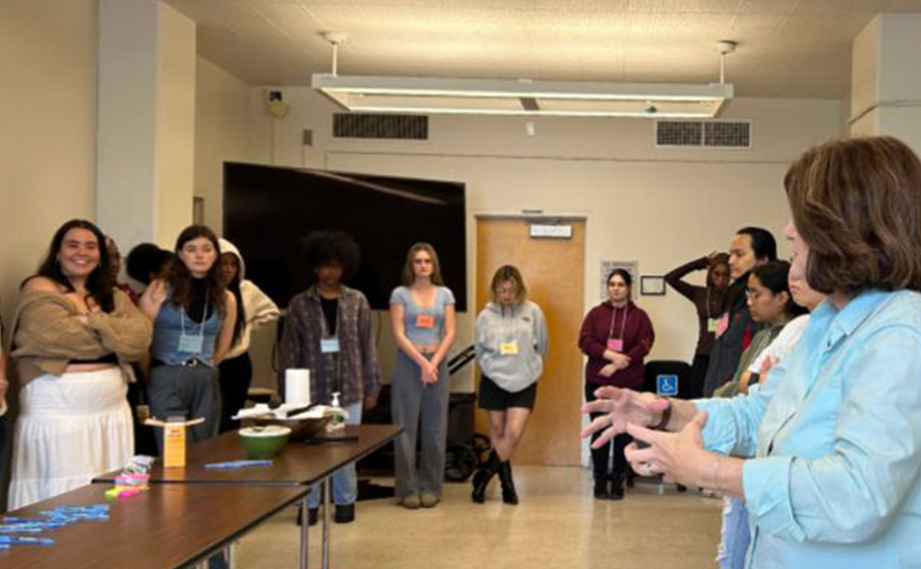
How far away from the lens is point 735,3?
503cm

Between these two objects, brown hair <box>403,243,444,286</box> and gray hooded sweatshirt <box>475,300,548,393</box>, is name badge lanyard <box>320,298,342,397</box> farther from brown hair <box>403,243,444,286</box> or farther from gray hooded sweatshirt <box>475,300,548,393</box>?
gray hooded sweatshirt <box>475,300,548,393</box>

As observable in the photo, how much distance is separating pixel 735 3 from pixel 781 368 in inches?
153

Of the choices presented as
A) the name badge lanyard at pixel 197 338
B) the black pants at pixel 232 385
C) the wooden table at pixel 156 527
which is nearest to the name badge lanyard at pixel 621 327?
the black pants at pixel 232 385

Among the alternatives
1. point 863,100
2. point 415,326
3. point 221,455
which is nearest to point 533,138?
point 415,326

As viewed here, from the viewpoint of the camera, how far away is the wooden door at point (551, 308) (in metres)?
7.75

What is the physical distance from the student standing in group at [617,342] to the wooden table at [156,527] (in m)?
4.10

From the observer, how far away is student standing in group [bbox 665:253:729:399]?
6.46 metres

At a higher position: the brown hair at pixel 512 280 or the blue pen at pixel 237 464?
the brown hair at pixel 512 280

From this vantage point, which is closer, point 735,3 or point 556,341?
point 735,3

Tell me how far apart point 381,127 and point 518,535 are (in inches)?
143

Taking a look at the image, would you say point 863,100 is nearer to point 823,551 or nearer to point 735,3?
point 735,3

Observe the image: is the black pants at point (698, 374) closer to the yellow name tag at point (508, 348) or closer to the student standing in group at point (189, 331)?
the yellow name tag at point (508, 348)

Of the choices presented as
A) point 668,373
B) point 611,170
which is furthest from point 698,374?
point 611,170

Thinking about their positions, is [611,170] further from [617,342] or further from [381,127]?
[381,127]
